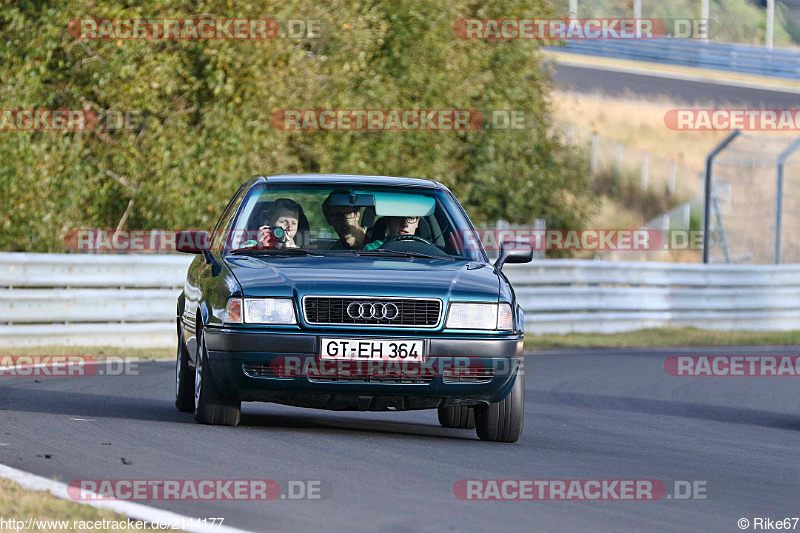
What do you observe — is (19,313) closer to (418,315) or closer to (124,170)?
(124,170)

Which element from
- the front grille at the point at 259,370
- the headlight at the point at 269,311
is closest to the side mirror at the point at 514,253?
the headlight at the point at 269,311

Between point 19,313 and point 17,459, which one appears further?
point 19,313

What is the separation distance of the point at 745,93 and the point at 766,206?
504 inches

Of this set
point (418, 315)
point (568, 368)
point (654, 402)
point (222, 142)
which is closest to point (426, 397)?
point (418, 315)

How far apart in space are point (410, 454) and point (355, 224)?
193 centimetres

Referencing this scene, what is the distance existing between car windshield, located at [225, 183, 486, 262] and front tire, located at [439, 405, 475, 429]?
3.46ft

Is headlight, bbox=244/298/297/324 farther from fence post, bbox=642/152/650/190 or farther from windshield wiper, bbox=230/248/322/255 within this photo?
fence post, bbox=642/152/650/190

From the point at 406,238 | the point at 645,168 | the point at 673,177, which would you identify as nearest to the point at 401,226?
the point at 406,238

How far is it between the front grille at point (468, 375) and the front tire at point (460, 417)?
4.67ft

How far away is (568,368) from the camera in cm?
1595

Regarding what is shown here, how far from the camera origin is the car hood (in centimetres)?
820

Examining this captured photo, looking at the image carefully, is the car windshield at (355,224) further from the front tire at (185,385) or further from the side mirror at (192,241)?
the front tire at (185,385)

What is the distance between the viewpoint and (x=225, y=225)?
388 inches

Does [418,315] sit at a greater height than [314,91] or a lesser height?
lesser
